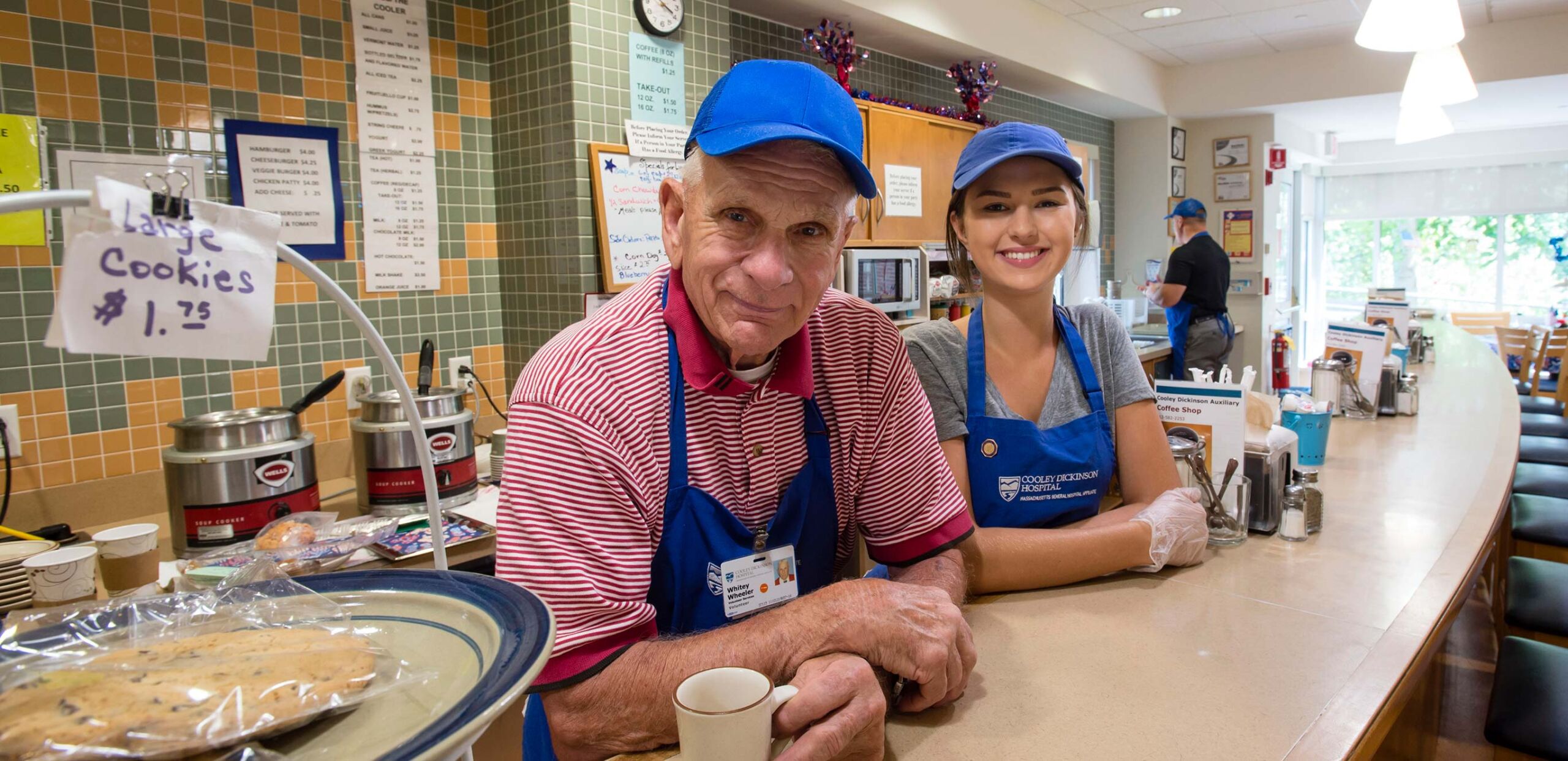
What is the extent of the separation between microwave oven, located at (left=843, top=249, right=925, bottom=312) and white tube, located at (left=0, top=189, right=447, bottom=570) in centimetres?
285

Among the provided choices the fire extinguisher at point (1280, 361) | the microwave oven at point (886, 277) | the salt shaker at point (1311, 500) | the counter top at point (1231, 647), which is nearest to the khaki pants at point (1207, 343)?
the fire extinguisher at point (1280, 361)

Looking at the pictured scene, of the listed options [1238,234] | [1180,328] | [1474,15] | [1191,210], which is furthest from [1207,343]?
[1474,15]

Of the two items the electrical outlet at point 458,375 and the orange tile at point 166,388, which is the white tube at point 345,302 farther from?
the electrical outlet at point 458,375

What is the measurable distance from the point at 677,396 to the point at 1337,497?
1613mm

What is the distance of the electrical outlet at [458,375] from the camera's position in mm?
2787

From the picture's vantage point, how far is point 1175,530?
1.42 metres

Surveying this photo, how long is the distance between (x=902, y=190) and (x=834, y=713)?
356 centimetres

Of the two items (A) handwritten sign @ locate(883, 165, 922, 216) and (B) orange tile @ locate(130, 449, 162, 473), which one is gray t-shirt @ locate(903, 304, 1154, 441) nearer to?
(B) orange tile @ locate(130, 449, 162, 473)

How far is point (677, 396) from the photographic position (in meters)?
1.06

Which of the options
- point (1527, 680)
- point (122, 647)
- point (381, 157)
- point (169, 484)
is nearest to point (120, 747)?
point (122, 647)

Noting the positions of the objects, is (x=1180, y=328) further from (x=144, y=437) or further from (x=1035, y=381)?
(x=144, y=437)

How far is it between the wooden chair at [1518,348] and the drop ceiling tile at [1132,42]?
11.5 ft

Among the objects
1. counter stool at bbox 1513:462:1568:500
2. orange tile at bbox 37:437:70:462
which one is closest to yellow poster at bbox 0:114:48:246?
orange tile at bbox 37:437:70:462

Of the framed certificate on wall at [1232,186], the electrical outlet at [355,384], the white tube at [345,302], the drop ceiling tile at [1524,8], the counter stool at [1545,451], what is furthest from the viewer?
the framed certificate on wall at [1232,186]
